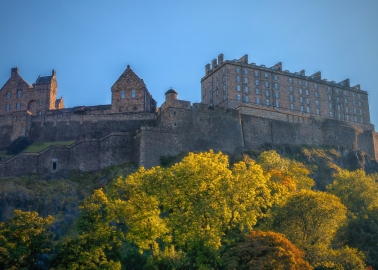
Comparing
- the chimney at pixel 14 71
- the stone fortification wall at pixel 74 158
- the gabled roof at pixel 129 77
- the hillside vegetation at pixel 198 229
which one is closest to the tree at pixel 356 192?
the hillside vegetation at pixel 198 229

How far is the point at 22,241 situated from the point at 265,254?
51.0 ft

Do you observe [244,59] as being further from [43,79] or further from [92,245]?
[92,245]

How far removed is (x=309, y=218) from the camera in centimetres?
3959

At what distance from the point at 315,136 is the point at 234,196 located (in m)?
39.7

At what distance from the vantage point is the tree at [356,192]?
52.1m

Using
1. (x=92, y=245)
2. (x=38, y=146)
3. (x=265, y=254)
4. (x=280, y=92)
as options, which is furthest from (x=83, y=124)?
(x=265, y=254)

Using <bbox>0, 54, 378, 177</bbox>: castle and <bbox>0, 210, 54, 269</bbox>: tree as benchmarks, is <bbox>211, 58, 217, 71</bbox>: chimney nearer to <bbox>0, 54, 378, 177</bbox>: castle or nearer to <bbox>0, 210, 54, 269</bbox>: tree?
<bbox>0, 54, 378, 177</bbox>: castle

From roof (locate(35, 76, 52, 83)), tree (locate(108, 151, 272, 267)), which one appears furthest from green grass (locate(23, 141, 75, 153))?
tree (locate(108, 151, 272, 267))

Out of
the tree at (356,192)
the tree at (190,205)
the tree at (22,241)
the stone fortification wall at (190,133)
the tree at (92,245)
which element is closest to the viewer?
the tree at (92,245)

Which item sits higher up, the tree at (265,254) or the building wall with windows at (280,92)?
the building wall with windows at (280,92)

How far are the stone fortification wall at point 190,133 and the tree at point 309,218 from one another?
20.9 meters

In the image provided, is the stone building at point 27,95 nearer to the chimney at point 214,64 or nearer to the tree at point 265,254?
the chimney at point 214,64

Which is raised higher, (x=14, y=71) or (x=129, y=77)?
(x=14, y=71)

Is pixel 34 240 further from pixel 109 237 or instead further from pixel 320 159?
pixel 320 159
